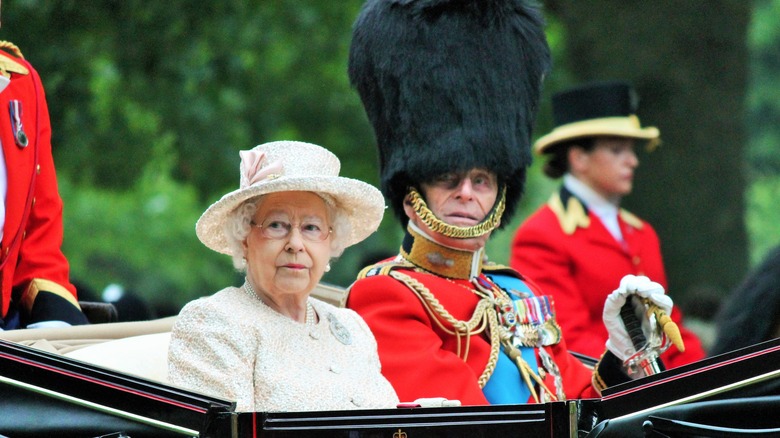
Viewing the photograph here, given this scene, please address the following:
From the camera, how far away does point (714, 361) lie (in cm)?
362

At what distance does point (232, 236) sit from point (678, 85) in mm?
6543

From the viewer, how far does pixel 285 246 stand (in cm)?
405

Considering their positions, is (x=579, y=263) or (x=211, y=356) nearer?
(x=211, y=356)

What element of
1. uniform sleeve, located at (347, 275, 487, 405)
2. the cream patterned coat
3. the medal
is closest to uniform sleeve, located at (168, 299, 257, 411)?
the cream patterned coat

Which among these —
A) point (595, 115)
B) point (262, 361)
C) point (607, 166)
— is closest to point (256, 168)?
point (262, 361)

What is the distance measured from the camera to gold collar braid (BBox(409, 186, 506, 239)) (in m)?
4.89

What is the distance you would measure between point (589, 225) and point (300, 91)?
6452 millimetres

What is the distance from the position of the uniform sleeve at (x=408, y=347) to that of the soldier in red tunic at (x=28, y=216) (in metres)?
0.94

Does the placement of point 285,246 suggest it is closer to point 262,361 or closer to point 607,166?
point 262,361

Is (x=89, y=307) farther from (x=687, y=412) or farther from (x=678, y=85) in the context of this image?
(x=678, y=85)

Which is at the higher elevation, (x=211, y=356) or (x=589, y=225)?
(x=589, y=225)

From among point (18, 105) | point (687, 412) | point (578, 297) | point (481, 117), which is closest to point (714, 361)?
point (687, 412)

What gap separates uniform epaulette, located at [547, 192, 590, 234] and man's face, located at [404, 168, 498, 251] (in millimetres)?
2054

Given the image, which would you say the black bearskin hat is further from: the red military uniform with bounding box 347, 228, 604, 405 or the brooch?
the brooch
